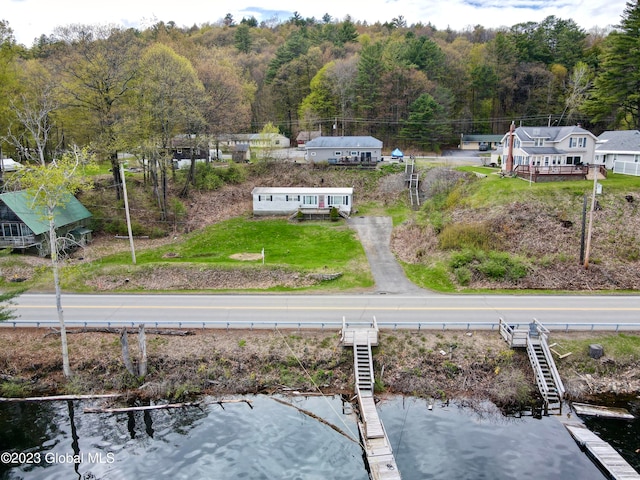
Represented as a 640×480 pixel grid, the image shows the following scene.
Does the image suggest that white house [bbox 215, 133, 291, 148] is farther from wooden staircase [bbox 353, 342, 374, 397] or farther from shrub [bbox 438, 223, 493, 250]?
wooden staircase [bbox 353, 342, 374, 397]

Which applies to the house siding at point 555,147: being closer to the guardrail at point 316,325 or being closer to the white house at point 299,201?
the white house at point 299,201

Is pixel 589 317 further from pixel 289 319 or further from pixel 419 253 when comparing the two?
pixel 289 319

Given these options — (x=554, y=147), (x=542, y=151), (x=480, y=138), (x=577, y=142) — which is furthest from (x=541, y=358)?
(x=480, y=138)

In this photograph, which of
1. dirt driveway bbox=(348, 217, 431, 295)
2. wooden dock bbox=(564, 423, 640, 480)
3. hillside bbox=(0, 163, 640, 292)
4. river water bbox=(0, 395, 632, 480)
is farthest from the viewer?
hillside bbox=(0, 163, 640, 292)

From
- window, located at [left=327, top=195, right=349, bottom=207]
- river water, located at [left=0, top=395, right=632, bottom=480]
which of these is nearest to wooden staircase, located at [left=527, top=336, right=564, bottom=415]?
river water, located at [left=0, top=395, right=632, bottom=480]

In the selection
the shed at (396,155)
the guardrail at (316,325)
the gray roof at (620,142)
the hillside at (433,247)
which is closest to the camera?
the guardrail at (316,325)

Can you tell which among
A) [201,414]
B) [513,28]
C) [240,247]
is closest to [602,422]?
[201,414]

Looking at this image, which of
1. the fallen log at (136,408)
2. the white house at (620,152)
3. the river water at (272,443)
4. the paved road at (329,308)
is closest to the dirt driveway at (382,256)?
the paved road at (329,308)
